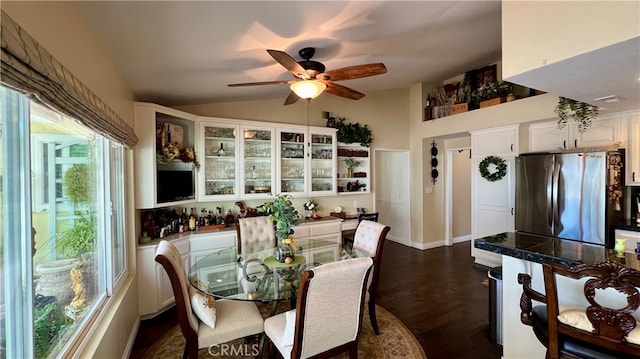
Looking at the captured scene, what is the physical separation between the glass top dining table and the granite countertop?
1.30 meters

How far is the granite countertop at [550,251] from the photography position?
1.63 m

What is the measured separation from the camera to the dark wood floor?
8.21ft

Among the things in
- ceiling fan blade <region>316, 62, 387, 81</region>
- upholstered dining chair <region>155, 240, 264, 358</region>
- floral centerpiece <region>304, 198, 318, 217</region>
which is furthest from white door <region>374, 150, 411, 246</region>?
upholstered dining chair <region>155, 240, 264, 358</region>

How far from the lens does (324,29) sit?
2.23m

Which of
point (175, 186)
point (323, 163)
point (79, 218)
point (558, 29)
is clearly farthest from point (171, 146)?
point (558, 29)

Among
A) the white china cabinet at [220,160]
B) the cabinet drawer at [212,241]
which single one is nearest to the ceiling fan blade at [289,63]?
the white china cabinet at [220,160]

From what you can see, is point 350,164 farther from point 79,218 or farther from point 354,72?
point 79,218

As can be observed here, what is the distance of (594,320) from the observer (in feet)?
4.11

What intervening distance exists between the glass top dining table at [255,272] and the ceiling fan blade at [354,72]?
1.68 metres

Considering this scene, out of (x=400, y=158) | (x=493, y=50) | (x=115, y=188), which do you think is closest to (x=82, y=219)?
(x=115, y=188)

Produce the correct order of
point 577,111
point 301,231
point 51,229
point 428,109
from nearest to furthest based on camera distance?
1. point 51,229
2. point 577,111
3. point 301,231
4. point 428,109

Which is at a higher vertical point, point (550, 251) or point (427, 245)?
point (550, 251)

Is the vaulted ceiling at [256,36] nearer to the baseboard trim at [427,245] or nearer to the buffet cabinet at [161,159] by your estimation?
the buffet cabinet at [161,159]

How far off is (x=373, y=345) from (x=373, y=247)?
87cm
